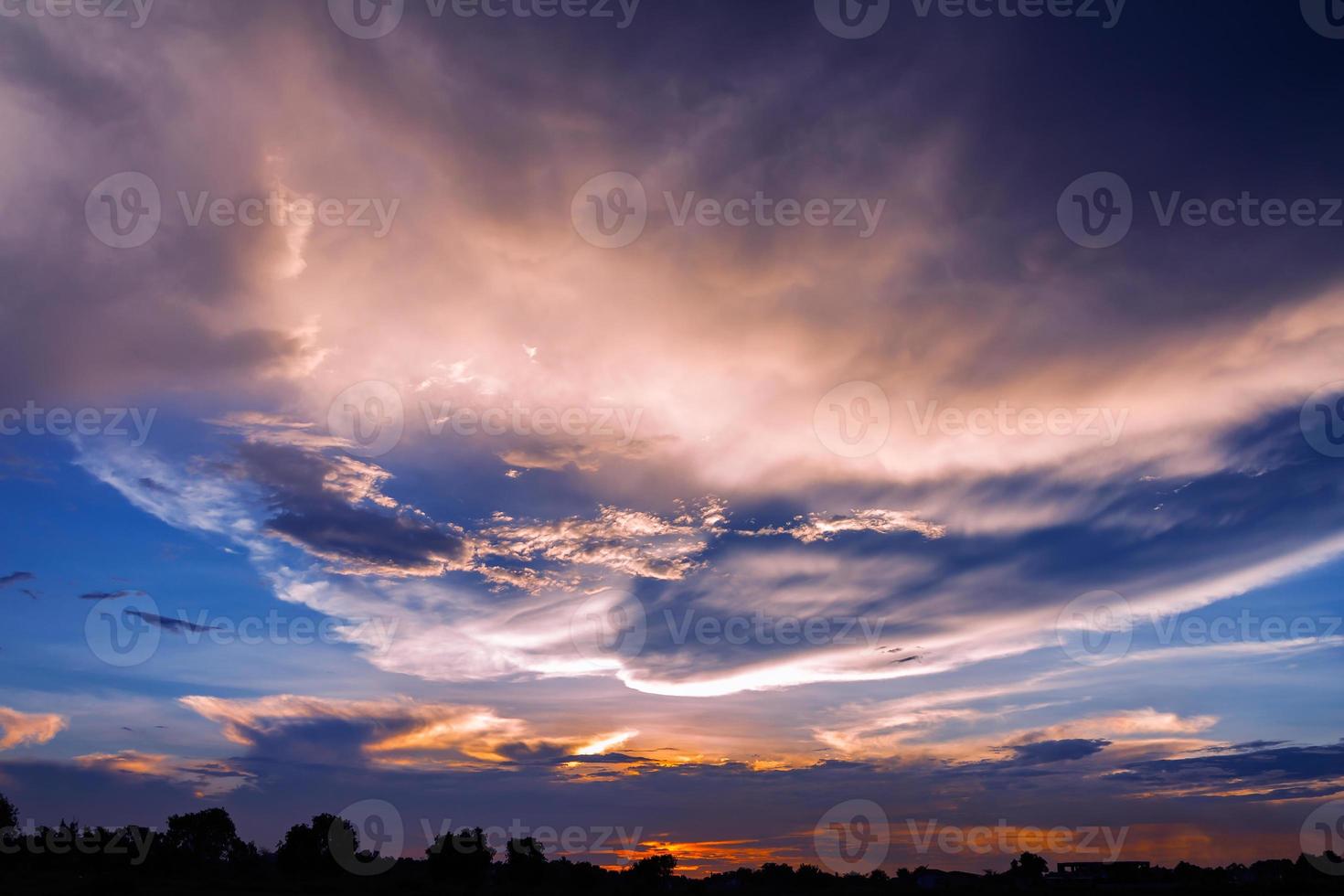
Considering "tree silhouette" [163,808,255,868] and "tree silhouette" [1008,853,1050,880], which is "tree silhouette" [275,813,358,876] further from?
"tree silhouette" [1008,853,1050,880]

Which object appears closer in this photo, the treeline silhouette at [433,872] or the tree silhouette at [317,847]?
the treeline silhouette at [433,872]

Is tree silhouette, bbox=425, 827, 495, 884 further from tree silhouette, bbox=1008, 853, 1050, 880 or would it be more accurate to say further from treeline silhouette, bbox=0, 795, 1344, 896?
tree silhouette, bbox=1008, 853, 1050, 880

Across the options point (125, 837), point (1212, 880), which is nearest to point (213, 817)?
point (125, 837)

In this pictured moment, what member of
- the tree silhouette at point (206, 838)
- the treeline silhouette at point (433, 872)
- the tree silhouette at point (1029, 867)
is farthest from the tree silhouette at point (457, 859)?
the tree silhouette at point (1029, 867)

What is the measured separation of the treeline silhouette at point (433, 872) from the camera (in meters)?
125

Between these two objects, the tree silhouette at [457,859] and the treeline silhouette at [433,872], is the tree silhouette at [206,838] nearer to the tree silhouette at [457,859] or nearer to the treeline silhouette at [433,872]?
the treeline silhouette at [433,872]

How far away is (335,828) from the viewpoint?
545 feet

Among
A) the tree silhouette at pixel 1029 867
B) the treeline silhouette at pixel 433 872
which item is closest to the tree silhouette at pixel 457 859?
the treeline silhouette at pixel 433 872

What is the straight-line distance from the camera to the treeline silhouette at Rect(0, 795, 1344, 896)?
125 m

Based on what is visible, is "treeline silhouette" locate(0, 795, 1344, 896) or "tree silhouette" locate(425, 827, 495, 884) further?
"tree silhouette" locate(425, 827, 495, 884)

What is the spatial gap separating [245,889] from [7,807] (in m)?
70.0

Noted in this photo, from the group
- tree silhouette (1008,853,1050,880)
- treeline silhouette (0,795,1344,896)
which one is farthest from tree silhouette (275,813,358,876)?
tree silhouette (1008,853,1050,880)

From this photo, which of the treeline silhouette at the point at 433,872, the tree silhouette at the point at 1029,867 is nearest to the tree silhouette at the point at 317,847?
the treeline silhouette at the point at 433,872

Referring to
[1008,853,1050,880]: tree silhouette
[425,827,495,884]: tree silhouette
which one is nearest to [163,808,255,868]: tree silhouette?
[425,827,495,884]: tree silhouette
